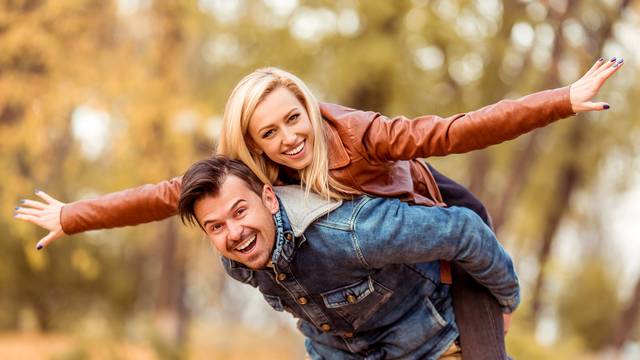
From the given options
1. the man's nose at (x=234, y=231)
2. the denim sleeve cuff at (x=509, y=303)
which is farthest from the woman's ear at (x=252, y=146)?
the denim sleeve cuff at (x=509, y=303)

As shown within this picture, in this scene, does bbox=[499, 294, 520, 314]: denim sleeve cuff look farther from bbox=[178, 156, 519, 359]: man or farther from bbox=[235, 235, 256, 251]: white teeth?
bbox=[235, 235, 256, 251]: white teeth

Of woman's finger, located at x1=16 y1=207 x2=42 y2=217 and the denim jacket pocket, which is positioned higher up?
woman's finger, located at x1=16 y1=207 x2=42 y2=217

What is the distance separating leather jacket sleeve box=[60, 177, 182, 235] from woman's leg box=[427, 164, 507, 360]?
3.41 feet

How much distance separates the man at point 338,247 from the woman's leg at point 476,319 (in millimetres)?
106

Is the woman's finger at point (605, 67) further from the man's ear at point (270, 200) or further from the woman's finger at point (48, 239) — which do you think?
the woman's finger at point (48, 239)

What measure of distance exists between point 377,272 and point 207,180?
2.07 ft

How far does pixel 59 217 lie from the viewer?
3.12m

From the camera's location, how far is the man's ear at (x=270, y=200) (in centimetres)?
266

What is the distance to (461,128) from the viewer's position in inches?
103

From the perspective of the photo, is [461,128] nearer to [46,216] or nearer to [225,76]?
[46,216]

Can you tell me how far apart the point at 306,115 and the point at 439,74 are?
22.7ft

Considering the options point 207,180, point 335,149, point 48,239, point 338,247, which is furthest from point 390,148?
point 48,239

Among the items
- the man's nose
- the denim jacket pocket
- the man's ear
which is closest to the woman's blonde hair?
the man's ear

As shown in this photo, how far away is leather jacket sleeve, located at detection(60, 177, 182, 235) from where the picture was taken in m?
2.98
